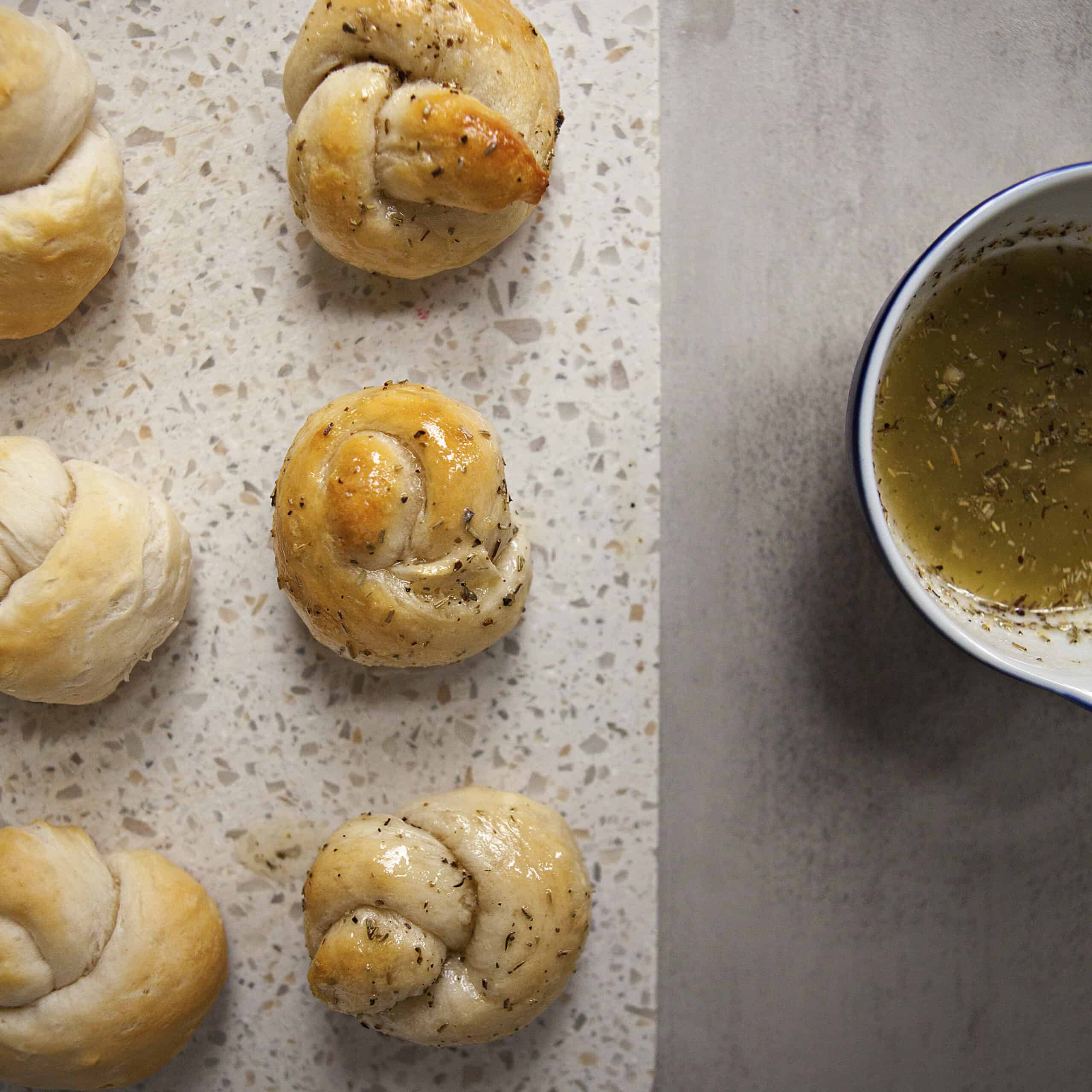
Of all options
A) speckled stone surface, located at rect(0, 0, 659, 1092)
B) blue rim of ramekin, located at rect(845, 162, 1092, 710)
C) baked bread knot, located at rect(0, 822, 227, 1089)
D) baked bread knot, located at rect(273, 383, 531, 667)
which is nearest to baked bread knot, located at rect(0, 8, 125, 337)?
speckled stone surface, located at rect(0, 0, 659, 1092)

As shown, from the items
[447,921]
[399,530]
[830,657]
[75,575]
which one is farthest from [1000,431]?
[75,575]

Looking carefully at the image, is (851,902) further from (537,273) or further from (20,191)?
(20,191)

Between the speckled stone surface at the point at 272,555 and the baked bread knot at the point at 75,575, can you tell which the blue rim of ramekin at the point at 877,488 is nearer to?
the speckled stone surface at the point at 272,555

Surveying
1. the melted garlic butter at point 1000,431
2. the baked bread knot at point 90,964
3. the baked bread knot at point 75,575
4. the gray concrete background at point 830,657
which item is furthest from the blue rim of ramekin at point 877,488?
the baked bread knot at point 90,964

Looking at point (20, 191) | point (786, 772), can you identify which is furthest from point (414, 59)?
point (786, 772)

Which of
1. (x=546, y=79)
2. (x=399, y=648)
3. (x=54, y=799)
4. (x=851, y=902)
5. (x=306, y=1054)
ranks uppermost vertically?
(x=546, y=79)

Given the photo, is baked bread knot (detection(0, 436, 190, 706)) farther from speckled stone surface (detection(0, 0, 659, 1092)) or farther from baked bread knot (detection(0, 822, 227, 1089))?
baked bread knot (detection(0, 822, 227, 1089))
